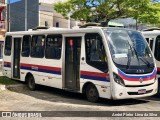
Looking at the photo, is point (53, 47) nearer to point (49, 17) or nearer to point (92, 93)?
point (92, 93)

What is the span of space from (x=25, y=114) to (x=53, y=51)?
16.0 ft

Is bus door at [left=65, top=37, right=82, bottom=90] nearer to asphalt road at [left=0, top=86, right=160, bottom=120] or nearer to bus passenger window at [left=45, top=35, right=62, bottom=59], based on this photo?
bus passenger window at [left=45, top=35, right=62, bottom=59]

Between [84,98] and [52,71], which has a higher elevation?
[52,71]

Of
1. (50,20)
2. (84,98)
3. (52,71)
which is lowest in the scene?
(84,98)

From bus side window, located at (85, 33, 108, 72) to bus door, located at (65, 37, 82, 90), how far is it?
55 cm

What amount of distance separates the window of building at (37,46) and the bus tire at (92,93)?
326cm

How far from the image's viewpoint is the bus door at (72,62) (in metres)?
13.2

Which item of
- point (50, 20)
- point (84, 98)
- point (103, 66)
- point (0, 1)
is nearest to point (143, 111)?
point (103, 66)

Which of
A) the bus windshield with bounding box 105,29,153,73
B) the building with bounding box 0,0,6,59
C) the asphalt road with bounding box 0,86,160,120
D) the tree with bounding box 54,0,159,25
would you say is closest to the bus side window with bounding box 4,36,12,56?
the asphalt road with bounding box 0,86,160,120

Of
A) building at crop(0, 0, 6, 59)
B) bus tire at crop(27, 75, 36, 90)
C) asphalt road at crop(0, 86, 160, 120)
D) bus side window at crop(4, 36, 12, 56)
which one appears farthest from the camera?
building at crop(0, 0, 6, 59)

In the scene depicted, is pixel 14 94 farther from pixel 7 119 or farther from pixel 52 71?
pixel 7 119

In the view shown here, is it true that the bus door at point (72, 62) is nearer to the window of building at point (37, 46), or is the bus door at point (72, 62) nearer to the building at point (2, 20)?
the window of building at point (37, 46)

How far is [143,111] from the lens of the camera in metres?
10.8

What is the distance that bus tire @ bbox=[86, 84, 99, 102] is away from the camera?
1236 cm
